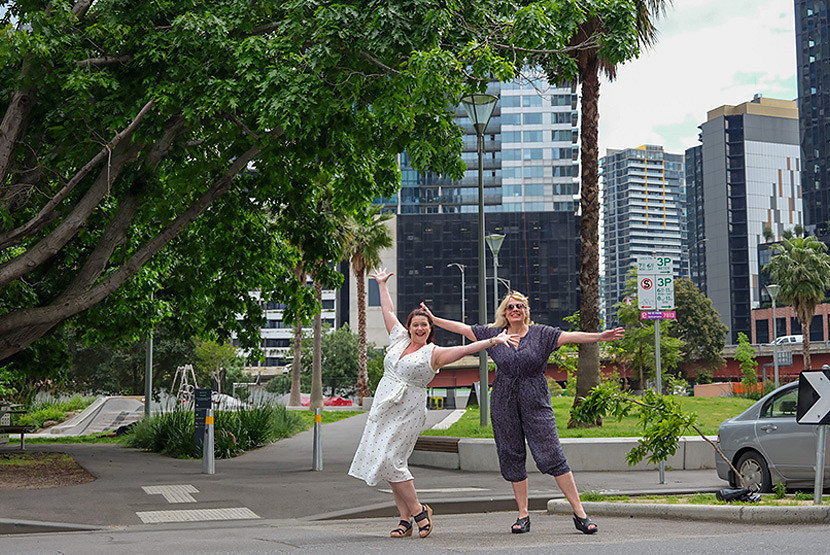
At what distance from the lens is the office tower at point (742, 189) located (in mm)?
165250

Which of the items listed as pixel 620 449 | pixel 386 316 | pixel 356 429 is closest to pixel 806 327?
pixel 356 429

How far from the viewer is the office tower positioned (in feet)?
542

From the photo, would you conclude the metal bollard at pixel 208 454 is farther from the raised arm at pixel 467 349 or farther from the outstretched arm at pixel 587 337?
the outstretched arm at pixel 587 337

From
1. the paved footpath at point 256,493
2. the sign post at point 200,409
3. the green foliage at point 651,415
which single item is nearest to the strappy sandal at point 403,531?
the green foliage at point 651,415

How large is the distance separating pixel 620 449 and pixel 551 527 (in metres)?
6.83

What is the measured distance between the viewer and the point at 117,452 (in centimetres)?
1922

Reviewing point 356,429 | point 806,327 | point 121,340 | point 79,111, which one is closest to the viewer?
point 79,111

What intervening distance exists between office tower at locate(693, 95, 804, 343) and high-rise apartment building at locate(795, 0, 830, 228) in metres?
17.6

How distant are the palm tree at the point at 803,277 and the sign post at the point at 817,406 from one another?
5419cm

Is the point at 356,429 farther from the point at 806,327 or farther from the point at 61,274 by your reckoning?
the point at 806,327

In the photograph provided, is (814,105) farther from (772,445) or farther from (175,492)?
(175,492)

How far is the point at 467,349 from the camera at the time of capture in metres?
6.62

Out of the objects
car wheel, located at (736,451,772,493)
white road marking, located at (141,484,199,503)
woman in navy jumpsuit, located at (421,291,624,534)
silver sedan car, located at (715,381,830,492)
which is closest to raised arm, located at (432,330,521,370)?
woman in navy jumpsuit, located at (421,291,624,534)

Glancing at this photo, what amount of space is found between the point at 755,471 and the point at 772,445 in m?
0.44
